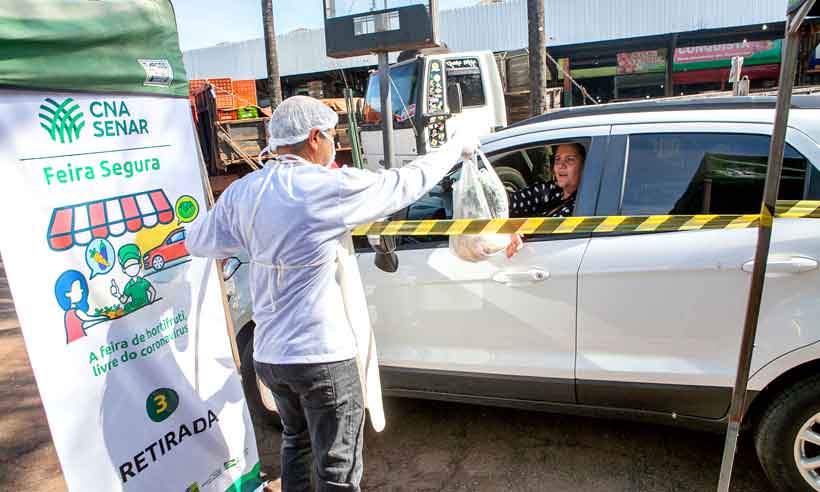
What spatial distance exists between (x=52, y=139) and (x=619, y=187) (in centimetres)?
233

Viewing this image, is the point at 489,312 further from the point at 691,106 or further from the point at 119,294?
the point at 119,294

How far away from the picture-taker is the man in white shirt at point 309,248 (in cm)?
198

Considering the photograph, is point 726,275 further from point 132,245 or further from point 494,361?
point 132,245

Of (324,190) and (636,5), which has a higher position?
(636,5)

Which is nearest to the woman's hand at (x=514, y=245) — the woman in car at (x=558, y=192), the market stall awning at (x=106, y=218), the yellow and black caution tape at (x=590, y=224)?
the yellow and black caution tape at (x=590, y=224)

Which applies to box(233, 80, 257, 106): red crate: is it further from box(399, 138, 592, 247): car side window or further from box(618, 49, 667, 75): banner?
box(618, 49, 667, 75): banner

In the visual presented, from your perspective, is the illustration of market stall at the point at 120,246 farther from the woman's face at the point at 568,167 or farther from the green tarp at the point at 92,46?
the woman's face at the point at 568,167

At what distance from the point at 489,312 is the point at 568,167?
Answer: 889 millimetres

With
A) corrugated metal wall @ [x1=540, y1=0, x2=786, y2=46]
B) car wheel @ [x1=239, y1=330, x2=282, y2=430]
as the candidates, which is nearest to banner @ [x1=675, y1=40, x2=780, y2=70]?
corrugated metal wall @ [x1=540, y1=0, x2=786, y2=46]

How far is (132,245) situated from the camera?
2408 millimetres

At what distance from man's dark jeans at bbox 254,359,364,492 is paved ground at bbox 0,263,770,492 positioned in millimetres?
906

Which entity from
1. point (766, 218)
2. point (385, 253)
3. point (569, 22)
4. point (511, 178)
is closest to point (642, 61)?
point (569, 22)

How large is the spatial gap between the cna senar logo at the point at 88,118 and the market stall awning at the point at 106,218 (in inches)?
10.1

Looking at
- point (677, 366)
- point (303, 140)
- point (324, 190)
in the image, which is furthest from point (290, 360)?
point (677, 366)
